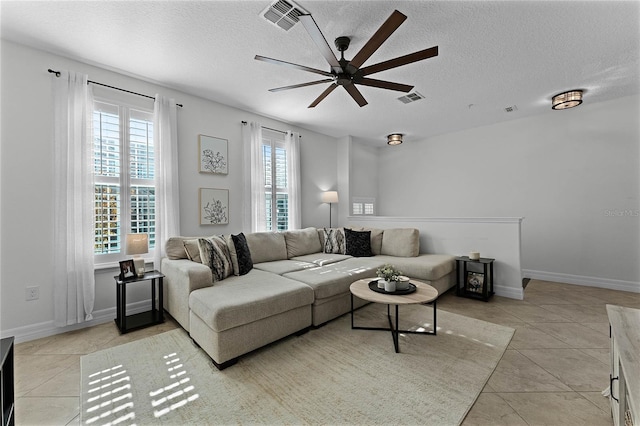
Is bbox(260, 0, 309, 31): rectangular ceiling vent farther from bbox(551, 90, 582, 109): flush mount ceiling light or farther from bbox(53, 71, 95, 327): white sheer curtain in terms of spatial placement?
bbox(551, 90, 582, 109): flush mount ceiling light

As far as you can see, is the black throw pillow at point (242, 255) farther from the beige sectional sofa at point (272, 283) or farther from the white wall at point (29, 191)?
the white wall at point (29, 191)

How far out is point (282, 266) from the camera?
11.2 ft

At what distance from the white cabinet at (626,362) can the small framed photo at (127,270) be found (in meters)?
3.52

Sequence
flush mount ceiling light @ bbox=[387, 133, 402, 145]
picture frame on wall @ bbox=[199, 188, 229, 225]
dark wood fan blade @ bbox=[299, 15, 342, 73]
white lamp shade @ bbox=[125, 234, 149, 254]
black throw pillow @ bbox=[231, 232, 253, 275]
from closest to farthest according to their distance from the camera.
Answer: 1. dark wood fan blade @ bbox=[299, 15, 342, 73]
2. white lamp shade @ bbox=[125, 234, 149, 254]
3. black throw pillow @ bbox=[231, 232, 253, 275]
4. picture frame on wall @ bbox=[199, 188, 229, 225]
5. flush mount ceiling light @ bbox=[387, 133, 402, 145]

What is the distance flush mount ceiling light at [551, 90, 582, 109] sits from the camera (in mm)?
3500

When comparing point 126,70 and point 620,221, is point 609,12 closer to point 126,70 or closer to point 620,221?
point 620,221

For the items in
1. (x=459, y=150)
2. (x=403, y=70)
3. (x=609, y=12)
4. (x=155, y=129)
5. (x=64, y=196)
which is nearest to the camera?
(x=609, y=12)

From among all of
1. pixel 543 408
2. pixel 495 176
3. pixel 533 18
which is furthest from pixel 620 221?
pixel 543 408

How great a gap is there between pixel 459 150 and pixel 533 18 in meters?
3.34

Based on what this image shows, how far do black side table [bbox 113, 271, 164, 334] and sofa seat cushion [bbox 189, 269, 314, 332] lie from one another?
2.52ft

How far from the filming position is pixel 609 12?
212 cm

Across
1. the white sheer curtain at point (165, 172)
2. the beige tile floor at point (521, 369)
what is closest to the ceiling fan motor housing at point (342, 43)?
the white sheer curtain at point (165, 172)

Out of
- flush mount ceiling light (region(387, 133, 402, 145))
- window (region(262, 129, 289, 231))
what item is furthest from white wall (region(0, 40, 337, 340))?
flush mount ceiling light (region(387, 133, 402, 145))

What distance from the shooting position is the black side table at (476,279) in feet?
11.8
